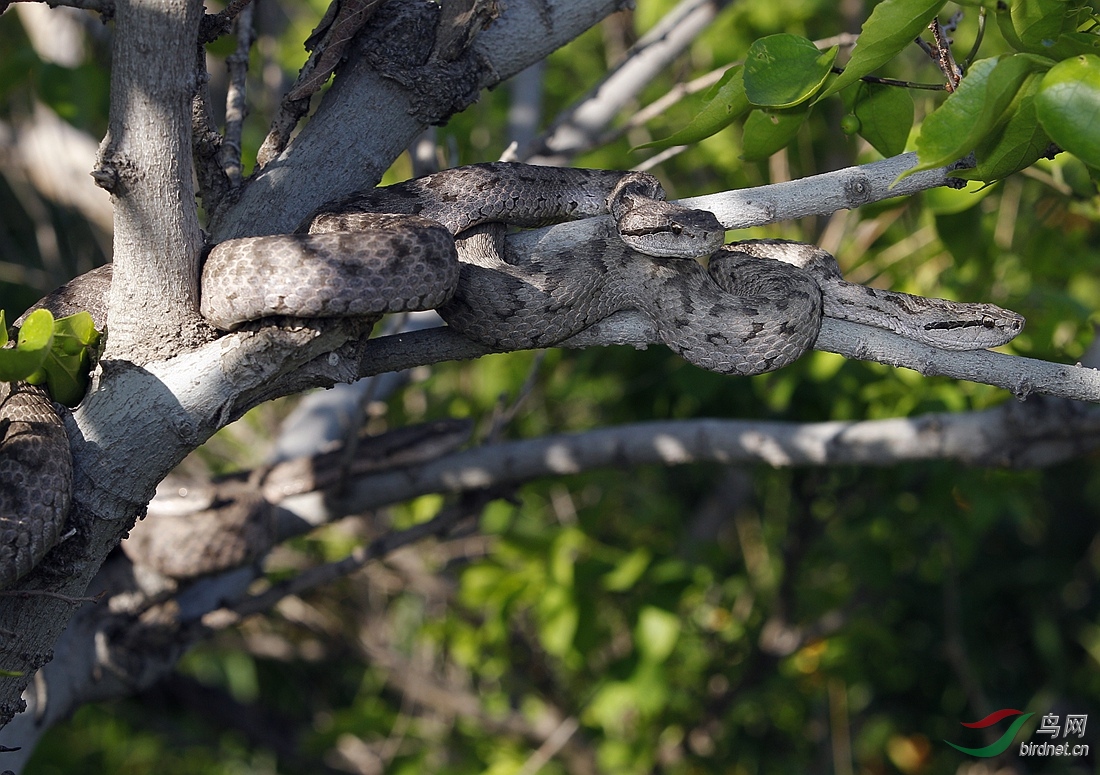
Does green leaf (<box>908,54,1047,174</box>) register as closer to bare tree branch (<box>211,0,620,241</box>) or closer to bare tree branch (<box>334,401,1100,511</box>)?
bare tree branch (<box>211,0,620,241</box>)

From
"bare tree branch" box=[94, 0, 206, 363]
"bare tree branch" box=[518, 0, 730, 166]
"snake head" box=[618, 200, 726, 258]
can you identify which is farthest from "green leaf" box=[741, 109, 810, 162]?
"bare tree branch" box=[518, 0, 730, 166]

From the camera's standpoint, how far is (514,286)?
9.64ft

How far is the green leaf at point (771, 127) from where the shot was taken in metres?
2.76

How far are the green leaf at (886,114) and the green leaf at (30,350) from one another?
7.56 feet

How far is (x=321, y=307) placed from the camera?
2387 millimetres

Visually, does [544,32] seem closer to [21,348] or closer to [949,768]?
[21,348]

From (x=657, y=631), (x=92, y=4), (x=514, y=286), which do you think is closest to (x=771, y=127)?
(x=514, y=286)

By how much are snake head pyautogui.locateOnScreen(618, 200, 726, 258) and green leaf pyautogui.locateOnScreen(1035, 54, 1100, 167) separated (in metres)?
1.00

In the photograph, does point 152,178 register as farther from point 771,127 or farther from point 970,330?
point 970,330

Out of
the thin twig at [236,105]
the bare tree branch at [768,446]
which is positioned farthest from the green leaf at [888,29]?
the bare tree branch at [768,446]

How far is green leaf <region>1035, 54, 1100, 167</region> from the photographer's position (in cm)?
188

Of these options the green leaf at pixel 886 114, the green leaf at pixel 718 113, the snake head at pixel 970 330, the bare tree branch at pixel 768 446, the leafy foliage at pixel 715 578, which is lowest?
the leafy foliage at pixel 715 578

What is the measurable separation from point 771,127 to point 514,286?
2.94 ft

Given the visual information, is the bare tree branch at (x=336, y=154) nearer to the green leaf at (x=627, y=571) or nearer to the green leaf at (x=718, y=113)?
the green leaf at (x=718, y=113)
